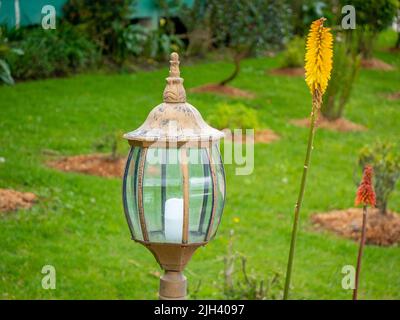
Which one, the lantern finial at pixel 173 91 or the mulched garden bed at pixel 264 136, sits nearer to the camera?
the lantern finial at pixel 173 91

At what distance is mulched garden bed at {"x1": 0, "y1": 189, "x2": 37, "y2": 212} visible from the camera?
302 inches

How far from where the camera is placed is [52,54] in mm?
14500

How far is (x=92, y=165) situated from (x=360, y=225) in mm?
3228

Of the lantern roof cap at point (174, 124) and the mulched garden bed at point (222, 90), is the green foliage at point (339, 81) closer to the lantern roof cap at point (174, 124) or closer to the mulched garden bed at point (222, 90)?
the mulched garden bed at point (222, 90)

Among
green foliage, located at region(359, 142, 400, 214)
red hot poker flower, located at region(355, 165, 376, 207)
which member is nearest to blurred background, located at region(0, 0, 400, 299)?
green foliage, located at region(359, 142, 400, 214)

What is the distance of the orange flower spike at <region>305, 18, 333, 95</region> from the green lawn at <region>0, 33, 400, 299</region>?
334 cm

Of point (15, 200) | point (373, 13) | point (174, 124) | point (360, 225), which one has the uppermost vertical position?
point (373, 13)

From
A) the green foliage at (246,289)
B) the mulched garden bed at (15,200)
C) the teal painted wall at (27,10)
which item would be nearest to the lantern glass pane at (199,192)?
the green foliage at (246,289)

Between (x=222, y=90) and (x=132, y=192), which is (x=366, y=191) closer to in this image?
(x=132, y=192)

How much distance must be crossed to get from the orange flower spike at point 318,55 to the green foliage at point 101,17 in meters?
12.6

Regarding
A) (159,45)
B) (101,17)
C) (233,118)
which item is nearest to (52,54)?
(101,17)

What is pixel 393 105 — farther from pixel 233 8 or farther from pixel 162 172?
pixel 162 172

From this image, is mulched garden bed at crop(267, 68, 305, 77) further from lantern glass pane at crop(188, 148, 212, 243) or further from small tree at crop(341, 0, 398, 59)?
lantern glass pane at crop(188, 148, 212, 243)

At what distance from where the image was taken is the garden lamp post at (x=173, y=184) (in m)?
3.27
